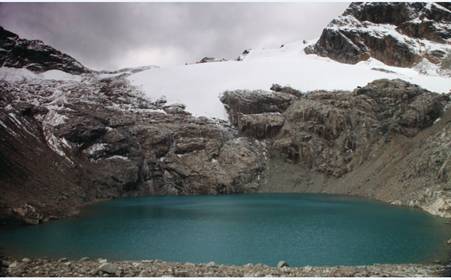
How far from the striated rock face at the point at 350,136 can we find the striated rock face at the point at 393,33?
138 feet

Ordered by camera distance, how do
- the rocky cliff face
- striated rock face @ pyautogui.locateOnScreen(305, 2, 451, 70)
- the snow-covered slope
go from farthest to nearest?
1. striated rock face @ pyautogui.locateOnScreen(305, 2, 451, 70)
2. the snow-covered slope
3. the rocky cliff face

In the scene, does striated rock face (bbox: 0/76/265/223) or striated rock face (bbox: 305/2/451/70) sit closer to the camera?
striated rock face (bbox: 0/76/265/223)

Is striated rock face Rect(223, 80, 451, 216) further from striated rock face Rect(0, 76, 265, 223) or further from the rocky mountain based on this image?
striated rock face Rect(0, 76, 265, 223)

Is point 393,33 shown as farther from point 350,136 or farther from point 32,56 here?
point 32,56

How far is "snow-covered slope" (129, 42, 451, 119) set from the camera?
134 meters

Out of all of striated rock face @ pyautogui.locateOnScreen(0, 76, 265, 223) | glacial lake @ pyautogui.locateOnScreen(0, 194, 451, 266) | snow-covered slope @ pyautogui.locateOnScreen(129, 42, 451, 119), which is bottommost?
glacial lake @ pyautogui.locateOnScreen(0, 194, 451, 266)

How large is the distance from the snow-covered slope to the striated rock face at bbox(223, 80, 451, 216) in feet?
40.8

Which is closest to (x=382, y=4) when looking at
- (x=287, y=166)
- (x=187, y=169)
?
(x=287, y=166)

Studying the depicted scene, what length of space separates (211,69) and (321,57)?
132ft

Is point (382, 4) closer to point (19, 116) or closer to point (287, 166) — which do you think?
point (287, 166)

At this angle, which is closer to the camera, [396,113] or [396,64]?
[396,113]

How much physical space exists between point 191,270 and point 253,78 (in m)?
121

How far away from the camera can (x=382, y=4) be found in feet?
534

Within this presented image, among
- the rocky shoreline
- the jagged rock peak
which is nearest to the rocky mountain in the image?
the jagged rock peak
